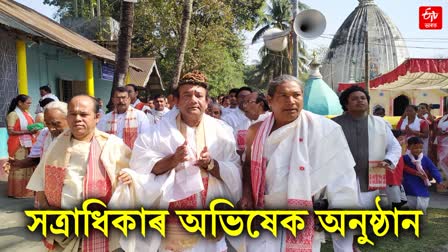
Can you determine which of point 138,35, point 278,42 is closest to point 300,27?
point 278,42

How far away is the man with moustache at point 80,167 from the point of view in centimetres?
302

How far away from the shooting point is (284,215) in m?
2.94

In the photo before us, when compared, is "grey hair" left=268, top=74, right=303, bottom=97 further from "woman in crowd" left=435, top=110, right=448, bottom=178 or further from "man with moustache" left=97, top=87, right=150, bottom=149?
"woman in crowd" left=435, top=110, right=448, bottom=178

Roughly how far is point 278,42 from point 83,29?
43.5 ft

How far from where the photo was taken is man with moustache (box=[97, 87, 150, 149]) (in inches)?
220

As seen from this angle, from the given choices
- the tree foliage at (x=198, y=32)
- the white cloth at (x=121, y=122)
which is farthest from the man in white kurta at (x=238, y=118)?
the tree foliage at (x=198, y=32)

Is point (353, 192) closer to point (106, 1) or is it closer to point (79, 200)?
point (79, 200)

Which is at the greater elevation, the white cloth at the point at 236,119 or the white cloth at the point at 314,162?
the white cloth at the point at 236,119

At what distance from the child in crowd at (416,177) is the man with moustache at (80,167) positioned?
15.3 feet

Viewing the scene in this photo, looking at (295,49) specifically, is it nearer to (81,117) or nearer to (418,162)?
(418,162)

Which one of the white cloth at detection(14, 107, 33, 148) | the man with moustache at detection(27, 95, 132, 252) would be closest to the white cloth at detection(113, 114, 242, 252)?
the man with moustache at detection(27, 95, 132, 252)

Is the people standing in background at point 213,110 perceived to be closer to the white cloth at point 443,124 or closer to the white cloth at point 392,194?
the white cloth at point 392,194

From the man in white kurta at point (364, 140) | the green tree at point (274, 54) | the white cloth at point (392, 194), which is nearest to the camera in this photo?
the man in white kurta at point (364, 140)

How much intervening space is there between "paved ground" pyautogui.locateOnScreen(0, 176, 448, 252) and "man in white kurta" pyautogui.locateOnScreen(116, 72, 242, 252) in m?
2.35
